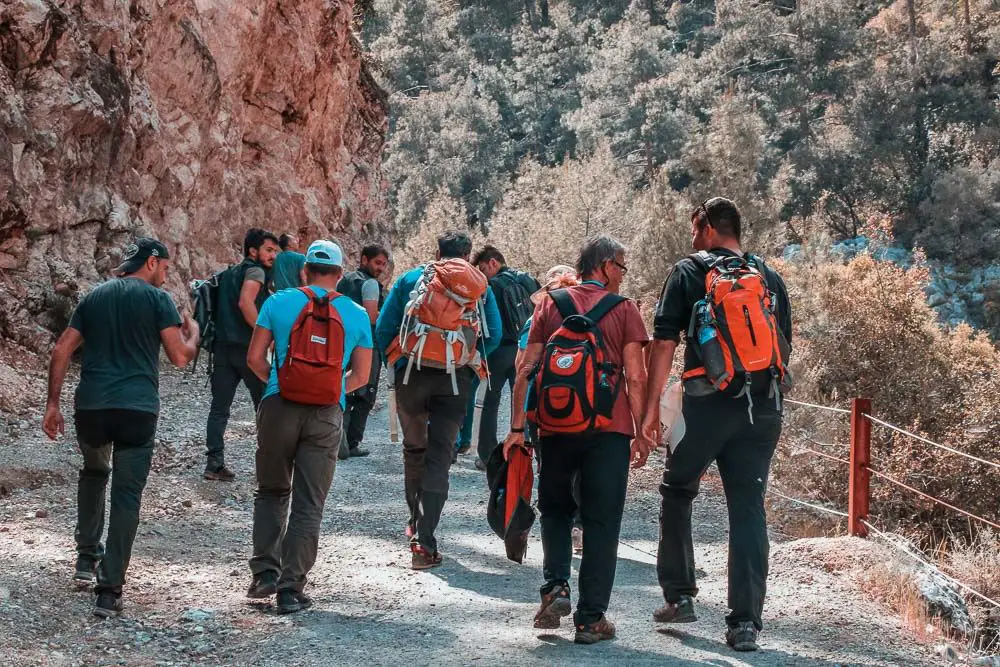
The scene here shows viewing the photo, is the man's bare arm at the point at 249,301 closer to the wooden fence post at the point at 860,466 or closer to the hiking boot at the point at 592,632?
the hiking boot at the point at 592,632

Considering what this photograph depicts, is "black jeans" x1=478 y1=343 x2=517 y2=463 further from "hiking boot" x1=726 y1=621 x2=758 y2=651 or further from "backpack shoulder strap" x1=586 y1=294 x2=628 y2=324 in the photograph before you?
"hiking boot" x1=726 y1=621 x2=758 y2=651

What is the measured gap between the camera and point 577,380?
4637 millimetres

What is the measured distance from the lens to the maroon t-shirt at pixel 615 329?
4730 mm

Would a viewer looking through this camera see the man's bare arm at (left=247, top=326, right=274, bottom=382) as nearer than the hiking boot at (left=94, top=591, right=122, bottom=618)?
No

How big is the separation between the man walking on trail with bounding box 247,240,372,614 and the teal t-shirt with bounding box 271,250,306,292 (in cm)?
344

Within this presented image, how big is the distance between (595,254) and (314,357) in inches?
57.3

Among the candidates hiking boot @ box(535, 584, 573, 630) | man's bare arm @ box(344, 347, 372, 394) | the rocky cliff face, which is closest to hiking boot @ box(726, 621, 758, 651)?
hiking boot @ box(535, 584, 573, 630)

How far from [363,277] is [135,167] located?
750 cm

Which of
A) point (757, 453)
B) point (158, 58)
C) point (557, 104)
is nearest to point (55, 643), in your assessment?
point (757, 453)

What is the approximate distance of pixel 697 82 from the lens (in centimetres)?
5997

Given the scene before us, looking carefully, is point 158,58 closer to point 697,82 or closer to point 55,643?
point 55,643

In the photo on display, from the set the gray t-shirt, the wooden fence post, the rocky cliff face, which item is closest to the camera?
the wooden fence post

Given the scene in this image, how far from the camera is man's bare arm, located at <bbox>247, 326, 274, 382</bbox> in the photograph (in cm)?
527

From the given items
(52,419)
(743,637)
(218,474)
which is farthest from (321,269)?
(218,474)
